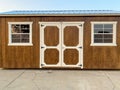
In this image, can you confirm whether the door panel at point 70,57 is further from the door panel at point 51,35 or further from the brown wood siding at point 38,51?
the door panel at point 51,35

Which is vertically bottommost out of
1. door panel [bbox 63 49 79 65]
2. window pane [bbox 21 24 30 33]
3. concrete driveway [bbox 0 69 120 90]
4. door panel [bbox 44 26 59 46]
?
concrete driveway [bbox 0 69 120 90]

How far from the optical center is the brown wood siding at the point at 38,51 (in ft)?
40.6

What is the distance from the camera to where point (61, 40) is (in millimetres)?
12477

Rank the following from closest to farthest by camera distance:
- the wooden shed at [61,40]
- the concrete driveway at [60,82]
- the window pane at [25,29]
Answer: the concrete driveway at [60,82], the wooden shed at [61,40], the window pane at [25,29]

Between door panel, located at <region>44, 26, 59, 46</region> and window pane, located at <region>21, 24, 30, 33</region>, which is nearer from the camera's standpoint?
door panel, located at <region>44, 26, 59, 46</region>

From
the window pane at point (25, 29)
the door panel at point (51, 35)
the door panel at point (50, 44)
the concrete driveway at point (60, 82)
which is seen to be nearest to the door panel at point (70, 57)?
the door panel at point (50, 44)

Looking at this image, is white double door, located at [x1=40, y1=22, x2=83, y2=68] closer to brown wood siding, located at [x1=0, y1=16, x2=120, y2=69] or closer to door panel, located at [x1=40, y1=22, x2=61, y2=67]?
door panel, located at [x1=40, y1=22, x2=61, y2=67]

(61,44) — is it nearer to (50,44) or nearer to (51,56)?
(50,44)

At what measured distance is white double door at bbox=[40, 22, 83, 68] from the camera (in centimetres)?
1241

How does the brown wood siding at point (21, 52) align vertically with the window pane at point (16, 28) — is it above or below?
below

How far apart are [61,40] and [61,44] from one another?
203mm

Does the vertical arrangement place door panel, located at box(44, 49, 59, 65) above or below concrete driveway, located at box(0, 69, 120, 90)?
above

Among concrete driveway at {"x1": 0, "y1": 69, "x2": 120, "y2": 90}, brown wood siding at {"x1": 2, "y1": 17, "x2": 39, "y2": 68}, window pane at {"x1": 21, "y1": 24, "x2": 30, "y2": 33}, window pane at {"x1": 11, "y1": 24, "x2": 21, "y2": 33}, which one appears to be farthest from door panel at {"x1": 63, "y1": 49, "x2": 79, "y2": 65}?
window pane at {"x1": 11, "y1": 24, "x2": 21, "y2": 33}

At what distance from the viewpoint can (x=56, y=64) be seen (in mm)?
12508
